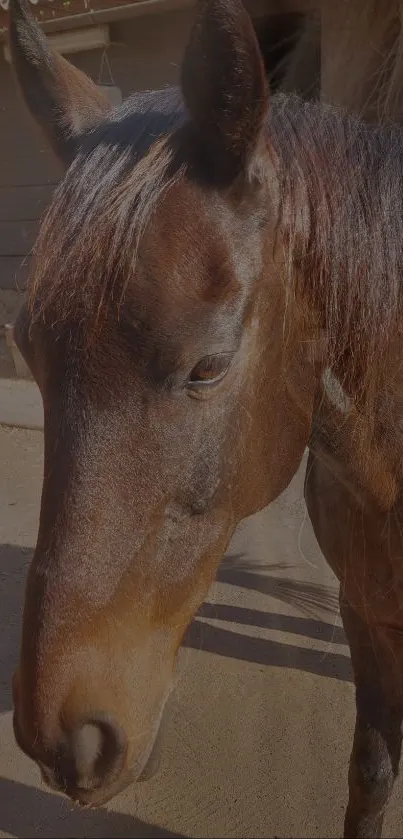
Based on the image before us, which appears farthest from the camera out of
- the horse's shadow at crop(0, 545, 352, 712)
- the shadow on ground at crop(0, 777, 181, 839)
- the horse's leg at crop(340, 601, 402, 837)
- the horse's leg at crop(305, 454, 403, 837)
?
the horse's shadow at crop(0, 545, 352, 712)

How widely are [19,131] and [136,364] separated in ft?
19.5

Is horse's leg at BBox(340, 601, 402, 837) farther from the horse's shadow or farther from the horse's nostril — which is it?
the horse's nostril

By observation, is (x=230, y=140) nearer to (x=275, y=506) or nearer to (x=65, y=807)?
(x=65, y=807)

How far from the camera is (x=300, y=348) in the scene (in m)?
1.25

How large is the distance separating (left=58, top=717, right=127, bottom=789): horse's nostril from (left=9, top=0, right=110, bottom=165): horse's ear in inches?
45.4

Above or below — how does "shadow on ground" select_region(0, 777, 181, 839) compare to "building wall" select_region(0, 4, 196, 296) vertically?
below

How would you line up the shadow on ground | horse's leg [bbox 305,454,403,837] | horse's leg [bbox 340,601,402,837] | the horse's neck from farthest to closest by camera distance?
the shadow on ground → horse's leg [bbox 340,601,402,837] → horse's leg [bbox 305,454,403,837] → the horse's neck

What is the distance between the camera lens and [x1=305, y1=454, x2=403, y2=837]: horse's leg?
1769mm

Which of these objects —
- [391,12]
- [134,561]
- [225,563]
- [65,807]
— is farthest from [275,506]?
[134,561]

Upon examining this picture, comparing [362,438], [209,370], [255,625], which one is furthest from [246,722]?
[209,370]

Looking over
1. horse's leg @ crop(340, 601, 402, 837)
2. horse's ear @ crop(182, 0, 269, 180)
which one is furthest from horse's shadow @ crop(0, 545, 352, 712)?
horse's ear @ crop(182, 0, 269, 180)

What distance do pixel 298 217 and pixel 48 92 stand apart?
673 millimetres

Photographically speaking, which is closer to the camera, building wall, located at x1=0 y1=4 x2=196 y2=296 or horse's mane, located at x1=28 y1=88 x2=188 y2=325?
horse's mane, located at x1=28 y1=88 x2=188 y2=325

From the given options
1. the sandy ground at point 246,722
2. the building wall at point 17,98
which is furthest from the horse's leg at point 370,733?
the building wall at point 17,98
